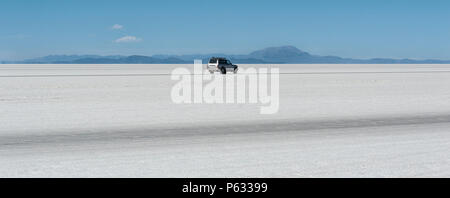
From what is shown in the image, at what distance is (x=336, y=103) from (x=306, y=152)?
11.6 metres

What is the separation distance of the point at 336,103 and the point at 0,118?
12229mm

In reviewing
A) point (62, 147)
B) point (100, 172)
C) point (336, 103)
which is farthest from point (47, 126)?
point (336, 103)

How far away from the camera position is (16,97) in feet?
74.5

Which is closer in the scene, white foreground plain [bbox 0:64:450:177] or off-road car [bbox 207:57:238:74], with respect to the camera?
white foreground plain [bbox 0:64:450:177]

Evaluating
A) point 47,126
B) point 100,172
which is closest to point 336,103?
point 47,126

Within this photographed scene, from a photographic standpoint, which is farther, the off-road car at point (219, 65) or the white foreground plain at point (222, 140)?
the off-road car at point (219, 65)

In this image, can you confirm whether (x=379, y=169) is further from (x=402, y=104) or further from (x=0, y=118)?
(x=402, y=104)

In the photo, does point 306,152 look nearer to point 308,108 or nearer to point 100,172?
point 100,172

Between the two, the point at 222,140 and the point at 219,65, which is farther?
the point at 219,65

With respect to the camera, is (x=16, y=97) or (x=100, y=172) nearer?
(x=100, y=172)

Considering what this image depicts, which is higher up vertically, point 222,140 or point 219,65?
point 219,65
